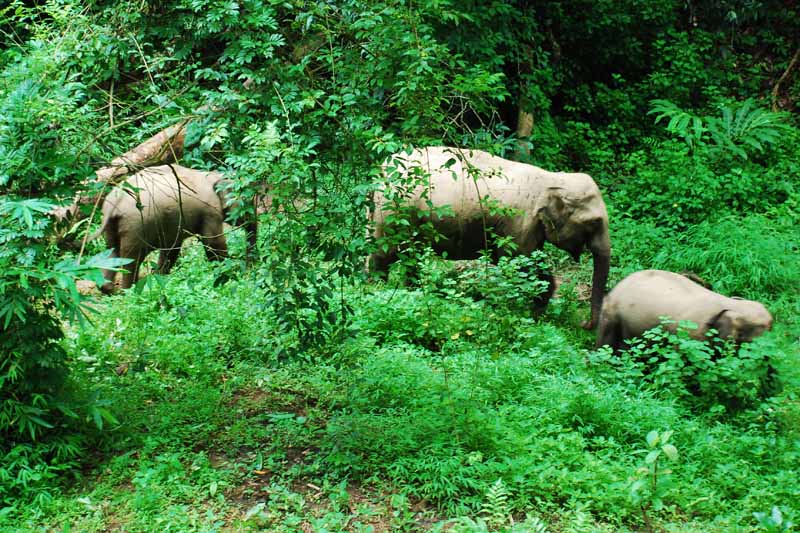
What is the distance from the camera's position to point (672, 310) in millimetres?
6953

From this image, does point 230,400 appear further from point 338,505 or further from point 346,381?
point 338,505

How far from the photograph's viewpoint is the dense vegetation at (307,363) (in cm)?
471

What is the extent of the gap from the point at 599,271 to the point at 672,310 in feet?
5.50

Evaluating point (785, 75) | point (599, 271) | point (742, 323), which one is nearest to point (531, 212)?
point (599, 271)

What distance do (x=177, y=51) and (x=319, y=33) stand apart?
2.97 ft

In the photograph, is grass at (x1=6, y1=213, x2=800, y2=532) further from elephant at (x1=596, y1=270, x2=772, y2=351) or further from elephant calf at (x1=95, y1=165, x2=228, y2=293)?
elephant calf at (x1=95, y1=165, x2=228, y2=293)

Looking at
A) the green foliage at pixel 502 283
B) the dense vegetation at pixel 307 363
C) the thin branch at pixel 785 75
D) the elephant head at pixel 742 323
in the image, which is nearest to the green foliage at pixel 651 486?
the dense vegetation at pixel 307 363

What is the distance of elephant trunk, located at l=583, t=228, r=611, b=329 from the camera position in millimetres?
8531

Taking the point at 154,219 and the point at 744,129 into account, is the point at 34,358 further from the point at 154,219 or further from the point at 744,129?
the point at 744,129

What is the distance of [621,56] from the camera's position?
47.3 feet

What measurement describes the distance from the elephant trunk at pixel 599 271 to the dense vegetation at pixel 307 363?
4.11 feet

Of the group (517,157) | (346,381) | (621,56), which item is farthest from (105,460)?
(621,56)

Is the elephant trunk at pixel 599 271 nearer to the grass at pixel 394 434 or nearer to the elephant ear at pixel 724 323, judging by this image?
the grass at pixel 394 434

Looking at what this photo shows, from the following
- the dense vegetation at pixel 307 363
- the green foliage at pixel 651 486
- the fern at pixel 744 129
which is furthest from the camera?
the fern at pixel 744 129
